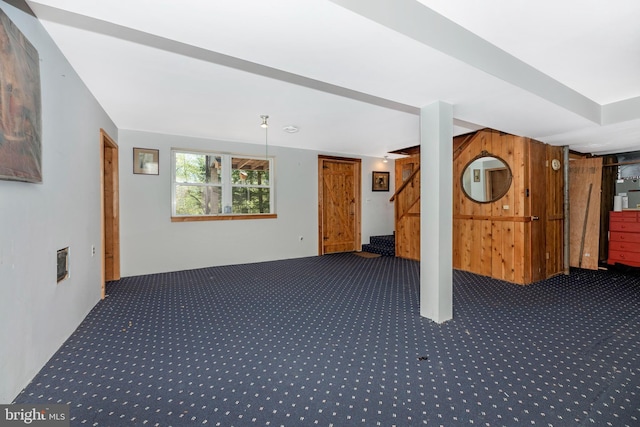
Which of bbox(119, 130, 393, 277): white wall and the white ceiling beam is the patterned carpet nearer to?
bbox(119, 130, 393, 277): white wall

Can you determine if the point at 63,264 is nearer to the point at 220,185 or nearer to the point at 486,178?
the point at 220,185

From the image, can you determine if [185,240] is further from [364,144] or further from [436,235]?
[436,235]

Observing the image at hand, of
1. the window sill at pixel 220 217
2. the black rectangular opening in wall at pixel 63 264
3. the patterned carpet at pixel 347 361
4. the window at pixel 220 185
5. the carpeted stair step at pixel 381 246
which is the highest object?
the window at pixel 220 185

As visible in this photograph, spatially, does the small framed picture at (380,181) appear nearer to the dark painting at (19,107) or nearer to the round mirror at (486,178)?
the round mirror at (486,178)

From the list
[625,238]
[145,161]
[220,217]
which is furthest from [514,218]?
[145,161]

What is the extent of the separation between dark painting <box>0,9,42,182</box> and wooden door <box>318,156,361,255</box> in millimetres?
4893

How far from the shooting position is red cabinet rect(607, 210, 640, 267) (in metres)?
4.85

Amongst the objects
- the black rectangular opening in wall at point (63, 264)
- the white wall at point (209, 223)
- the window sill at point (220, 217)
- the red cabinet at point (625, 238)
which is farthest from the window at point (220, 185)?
the red cabinet at point (625, 238)

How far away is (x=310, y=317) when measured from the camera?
3.03 m

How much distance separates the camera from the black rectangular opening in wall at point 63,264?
233cm

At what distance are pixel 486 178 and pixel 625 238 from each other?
271 centimetres

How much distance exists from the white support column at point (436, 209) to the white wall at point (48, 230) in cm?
304

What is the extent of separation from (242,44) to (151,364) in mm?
2273

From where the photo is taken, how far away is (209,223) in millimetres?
5301
